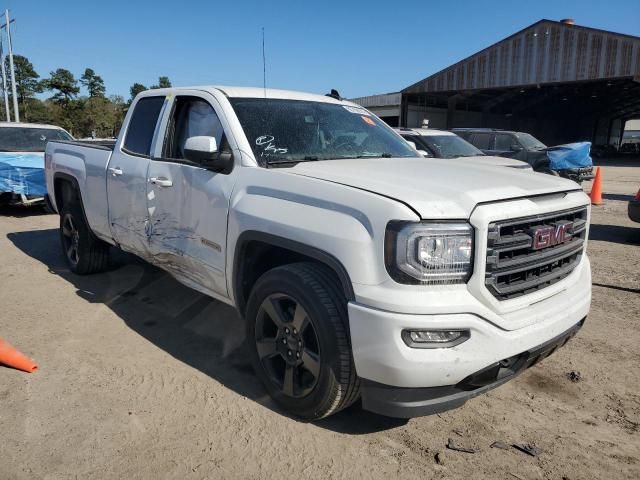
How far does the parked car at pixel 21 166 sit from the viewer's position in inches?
364

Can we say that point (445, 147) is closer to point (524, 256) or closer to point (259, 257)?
point (259, 257)

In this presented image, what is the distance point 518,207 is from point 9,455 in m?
2.93

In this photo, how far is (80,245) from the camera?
18.6 ft

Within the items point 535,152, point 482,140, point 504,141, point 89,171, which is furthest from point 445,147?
point 89,171

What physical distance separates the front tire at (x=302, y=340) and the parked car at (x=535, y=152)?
12.1 m

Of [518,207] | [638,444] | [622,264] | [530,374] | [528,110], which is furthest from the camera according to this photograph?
[528,110]

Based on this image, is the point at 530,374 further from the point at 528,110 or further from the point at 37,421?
the point at 528,110

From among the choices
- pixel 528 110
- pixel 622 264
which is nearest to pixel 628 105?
pixel 528 110

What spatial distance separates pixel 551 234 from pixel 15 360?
11.9ft

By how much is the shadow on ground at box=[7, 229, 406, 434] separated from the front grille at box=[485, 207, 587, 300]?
1093 millimetres

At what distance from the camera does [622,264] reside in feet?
21.7

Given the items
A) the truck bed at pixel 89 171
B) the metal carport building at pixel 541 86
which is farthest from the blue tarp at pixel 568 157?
the metal carport building at pixel 541 86

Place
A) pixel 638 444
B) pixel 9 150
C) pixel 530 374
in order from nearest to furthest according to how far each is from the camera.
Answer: pixel 638 444 < pixel 530 374 < pixel 9 150

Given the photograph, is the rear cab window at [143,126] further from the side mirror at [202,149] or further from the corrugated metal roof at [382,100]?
the corrugated metal roof at [382,100]
